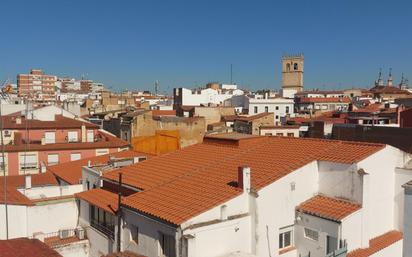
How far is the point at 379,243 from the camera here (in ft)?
54.5

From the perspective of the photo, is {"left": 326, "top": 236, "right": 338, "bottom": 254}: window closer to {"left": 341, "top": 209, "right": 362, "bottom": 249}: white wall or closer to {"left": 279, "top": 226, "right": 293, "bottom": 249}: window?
{"left": 341, "top": 209, "right": 362, "bottom": 249}: white wall

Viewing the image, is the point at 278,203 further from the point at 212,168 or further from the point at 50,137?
the point at 50,137

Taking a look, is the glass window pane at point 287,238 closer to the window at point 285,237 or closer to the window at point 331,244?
the window at point 285,237

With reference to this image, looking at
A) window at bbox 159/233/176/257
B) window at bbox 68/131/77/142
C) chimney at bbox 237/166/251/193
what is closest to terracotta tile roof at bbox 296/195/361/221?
chimney at bbox 237/166/251/193

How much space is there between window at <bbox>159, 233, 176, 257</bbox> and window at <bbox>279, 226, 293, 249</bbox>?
4220mm

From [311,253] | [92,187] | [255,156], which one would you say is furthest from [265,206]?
[92,187]

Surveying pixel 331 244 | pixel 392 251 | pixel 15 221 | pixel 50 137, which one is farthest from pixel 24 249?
pixel 50 137

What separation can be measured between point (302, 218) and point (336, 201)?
139cm

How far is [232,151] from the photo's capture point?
68.6 ft

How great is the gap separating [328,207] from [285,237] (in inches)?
77.4

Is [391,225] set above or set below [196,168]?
below

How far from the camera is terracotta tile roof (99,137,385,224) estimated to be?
612 inches

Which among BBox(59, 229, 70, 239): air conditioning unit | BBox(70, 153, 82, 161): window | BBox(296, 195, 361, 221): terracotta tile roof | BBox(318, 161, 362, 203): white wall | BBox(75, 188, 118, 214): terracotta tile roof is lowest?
BBox(59, 229, 70, 239): air conditioning unit

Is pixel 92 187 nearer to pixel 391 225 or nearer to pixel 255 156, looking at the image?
pixel 255 156
